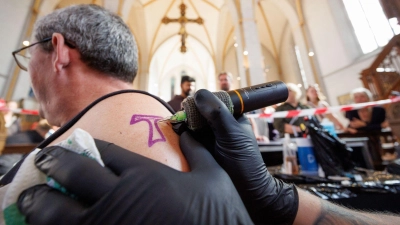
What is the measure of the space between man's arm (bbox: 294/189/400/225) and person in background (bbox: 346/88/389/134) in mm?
3523

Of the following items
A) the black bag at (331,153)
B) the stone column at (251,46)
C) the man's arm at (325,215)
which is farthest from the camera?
the stone column at (251,46)

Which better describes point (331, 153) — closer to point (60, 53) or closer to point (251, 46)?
point (60, 53)

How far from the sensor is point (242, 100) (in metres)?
0.55

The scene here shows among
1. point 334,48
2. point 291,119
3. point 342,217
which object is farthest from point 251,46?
point 342,217

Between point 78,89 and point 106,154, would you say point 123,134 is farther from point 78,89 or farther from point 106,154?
point 78,89

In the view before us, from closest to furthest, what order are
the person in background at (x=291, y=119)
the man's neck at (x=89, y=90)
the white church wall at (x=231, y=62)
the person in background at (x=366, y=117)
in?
the man's neck at (x=89, y=90)
the person in background at (x=291, y=119)
the person in background at (x=366, y=117)
the white church wall at (x=231, y=62)

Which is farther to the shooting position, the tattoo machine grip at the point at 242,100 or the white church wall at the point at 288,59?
the white church wall at the point at 288,59

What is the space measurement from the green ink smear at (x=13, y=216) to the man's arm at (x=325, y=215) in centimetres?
68

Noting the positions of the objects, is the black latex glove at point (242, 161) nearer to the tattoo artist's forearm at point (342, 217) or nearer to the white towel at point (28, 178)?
the tattoo artist's forearm at point (342, 217)

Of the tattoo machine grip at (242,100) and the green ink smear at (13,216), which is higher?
the tattoo machine grip at (242,100)

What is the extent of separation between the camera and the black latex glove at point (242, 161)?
484 millimetres

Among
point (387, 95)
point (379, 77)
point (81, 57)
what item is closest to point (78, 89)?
point (81, 57)

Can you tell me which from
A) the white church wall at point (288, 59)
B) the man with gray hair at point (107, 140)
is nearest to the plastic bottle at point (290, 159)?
the man with gray hair at point (107, 140)

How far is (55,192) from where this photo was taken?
1.06 ft
